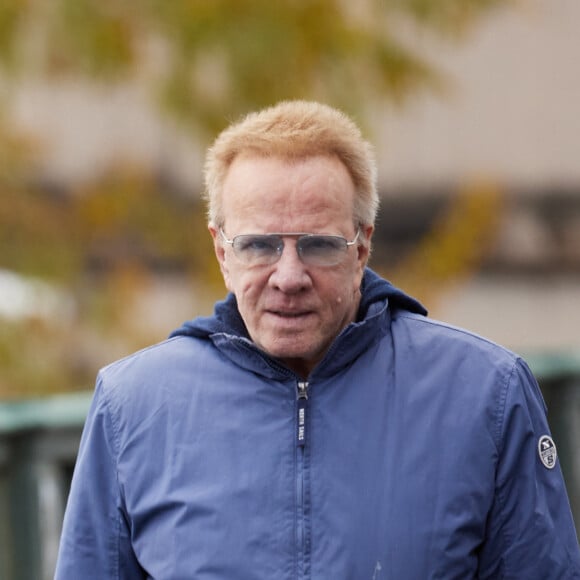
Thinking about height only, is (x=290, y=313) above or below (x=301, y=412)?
above

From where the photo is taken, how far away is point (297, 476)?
2953 mm

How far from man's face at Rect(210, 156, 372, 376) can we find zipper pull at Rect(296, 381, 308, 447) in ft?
0.23

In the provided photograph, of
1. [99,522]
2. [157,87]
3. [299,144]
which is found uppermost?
[157,87]

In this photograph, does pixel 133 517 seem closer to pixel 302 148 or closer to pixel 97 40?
pixel 302 148

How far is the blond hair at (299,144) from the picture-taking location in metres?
3.09

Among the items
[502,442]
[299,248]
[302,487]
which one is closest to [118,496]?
[302,487]

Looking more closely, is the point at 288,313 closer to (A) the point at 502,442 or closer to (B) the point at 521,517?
(A) the point at 502,442

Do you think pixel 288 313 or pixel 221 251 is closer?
pixel 288 313

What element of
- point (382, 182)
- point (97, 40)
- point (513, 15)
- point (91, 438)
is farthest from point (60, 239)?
point (91, 438)

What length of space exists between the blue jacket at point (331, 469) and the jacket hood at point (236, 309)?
0.05ft

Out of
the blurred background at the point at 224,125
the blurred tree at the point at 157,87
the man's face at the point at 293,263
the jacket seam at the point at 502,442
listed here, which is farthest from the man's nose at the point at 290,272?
the blurred tree at the point at 157,87

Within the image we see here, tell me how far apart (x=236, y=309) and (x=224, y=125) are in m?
6.28

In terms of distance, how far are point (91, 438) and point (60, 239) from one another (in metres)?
7.20

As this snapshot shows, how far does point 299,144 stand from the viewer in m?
3.08
